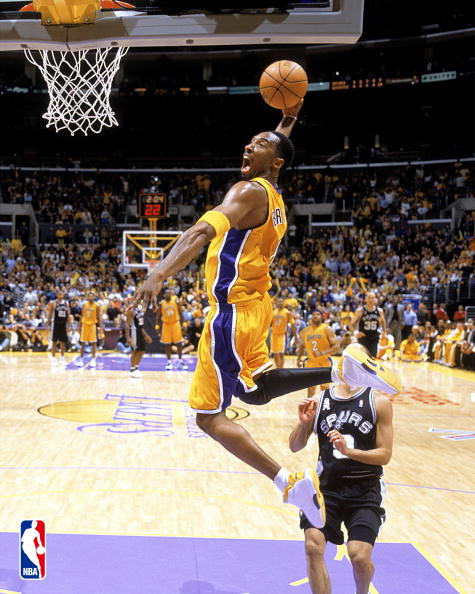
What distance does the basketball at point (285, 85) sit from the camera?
3.85m

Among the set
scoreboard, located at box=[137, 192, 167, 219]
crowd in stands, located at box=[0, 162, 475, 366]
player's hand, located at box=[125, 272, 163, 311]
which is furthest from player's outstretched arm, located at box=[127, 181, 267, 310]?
scoreboard, located at box=[137, 192, 167, 219]

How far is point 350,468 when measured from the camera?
3.11 meters

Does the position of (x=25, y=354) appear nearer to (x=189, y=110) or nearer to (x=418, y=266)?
(x=418, y=266)

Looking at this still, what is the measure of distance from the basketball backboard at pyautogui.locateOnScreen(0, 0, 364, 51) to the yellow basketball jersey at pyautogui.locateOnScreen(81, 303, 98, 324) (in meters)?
9.52

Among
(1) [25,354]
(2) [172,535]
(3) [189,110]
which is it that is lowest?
(1) [25,354]

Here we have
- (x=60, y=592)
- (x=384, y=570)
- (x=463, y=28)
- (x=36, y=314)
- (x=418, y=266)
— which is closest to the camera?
(x=60, y=592)

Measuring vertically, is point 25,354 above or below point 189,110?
below

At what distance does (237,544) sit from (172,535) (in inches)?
17.8

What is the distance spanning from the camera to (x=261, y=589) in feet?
11.5

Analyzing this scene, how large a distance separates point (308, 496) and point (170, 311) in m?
11.2

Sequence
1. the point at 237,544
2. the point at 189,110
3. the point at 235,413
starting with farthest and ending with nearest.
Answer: the point at 189,110 → the point at 235,413 → the point at 237,544

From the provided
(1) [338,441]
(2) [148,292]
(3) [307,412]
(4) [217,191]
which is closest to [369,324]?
(3) [307,412]

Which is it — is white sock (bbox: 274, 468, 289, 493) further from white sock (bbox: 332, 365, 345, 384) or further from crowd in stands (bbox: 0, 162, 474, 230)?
crowd in stands (bbox: 0, 162, 474, 230)

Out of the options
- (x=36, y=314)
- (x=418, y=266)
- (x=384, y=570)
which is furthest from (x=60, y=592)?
(x=418, y=266)
